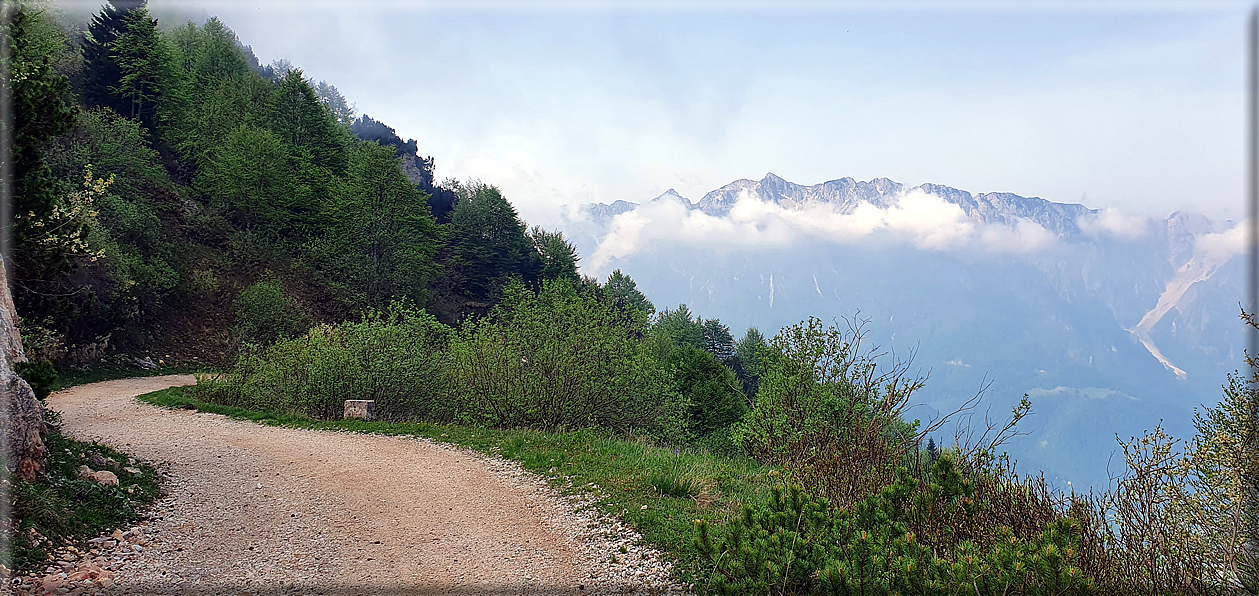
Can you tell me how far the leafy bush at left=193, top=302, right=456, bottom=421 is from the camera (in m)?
15.1

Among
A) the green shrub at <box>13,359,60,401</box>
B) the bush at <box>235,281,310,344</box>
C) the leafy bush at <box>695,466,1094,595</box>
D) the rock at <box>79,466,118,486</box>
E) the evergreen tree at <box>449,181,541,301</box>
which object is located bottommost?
the rock at <box>79,466,118,486</box>

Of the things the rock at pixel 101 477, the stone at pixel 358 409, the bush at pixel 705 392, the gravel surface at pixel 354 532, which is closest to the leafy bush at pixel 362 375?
the stone at pixel 358 409

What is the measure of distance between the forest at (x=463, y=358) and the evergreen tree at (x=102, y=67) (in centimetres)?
18

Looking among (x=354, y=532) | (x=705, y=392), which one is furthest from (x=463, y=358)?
(x=705, y=392)

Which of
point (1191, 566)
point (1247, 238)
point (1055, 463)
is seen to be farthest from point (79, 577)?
point (1055, 463)

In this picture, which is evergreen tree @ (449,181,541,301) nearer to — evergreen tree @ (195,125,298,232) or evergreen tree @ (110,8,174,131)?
evergreen tree @ (195,125,298,232)

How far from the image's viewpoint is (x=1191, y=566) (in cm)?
391

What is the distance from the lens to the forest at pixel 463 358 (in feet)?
13.9

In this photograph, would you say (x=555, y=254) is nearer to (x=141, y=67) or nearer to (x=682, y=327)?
(x=682, y=327)

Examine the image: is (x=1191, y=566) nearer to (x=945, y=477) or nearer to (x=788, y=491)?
(x=945, y=477)

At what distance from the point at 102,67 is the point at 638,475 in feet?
167

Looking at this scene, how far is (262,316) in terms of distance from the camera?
1171 inches

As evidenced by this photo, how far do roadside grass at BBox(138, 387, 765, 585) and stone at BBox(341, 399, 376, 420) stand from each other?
381 mm

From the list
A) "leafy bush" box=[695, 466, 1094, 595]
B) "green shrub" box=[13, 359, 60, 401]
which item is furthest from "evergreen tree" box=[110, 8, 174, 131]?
"leafy bush" box=[695, 466, 1094, 595]
